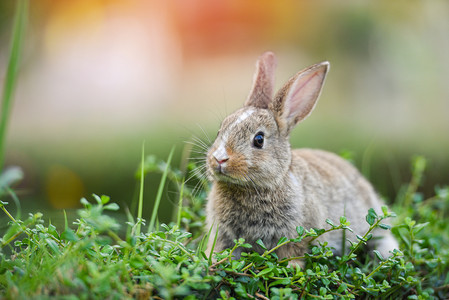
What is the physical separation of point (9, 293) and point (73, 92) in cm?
497

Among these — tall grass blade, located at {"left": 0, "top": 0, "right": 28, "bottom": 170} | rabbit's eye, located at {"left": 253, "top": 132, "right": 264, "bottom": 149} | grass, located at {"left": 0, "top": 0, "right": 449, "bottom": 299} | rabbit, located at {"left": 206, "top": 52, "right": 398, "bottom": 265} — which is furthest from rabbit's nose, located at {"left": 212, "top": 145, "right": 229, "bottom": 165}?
tall grass blade, located at {"left": 0, "top": 0, "right": 28, "bottom": 170}

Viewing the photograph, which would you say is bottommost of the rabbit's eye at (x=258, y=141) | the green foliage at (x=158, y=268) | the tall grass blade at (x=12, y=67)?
the green foliage at (x=158, y=268)

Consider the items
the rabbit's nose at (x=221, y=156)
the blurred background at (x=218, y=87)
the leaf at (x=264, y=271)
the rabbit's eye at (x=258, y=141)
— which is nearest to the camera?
the leaf at (x=264, y=271)

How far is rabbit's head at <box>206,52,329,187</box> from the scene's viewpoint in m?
2.97

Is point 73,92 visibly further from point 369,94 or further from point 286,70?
point 369,94

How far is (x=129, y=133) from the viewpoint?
241 inches

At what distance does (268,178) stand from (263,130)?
1.06 ft

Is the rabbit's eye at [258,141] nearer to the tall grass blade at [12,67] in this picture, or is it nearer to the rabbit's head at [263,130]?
the rabbit's head at [263,130]

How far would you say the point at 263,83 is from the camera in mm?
3662

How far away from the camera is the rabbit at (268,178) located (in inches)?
119

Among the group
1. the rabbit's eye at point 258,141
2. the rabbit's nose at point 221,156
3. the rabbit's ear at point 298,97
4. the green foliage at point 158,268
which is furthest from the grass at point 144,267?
the rabbit's ear at point 298,97

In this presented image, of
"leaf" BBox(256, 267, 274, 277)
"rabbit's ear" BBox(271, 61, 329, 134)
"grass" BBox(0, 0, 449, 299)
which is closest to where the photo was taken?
"grass" BBox(0, 0, 449, 299)

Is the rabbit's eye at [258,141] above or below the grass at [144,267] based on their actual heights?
above

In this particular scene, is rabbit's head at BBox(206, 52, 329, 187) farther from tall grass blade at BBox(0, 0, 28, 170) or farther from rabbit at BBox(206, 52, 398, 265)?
tall grass blade at BBox(0, 0, 28, 170)
